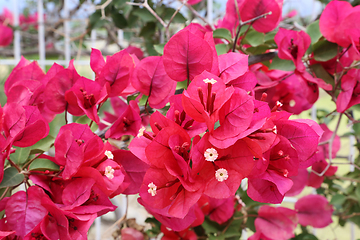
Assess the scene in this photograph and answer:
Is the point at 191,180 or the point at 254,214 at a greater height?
the point at 191,180

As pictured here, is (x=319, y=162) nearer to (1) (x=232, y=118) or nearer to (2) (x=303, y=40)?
(2) (x=303, y=40)

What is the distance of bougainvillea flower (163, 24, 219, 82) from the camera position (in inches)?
11.5

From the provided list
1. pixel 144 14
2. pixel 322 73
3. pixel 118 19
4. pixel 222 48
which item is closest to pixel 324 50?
pixel 322 73

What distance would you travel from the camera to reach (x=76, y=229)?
29cm

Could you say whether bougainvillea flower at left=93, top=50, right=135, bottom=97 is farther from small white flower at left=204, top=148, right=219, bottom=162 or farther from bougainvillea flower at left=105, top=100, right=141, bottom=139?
small white flower at left=204, top=148, right=219, bottom=162

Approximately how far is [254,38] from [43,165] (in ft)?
1.23

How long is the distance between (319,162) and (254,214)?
21 centimetres

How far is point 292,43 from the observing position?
0.41 m

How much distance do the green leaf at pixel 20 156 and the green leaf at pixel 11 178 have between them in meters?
0.04

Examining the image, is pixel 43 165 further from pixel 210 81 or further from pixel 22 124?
pixel 210 81

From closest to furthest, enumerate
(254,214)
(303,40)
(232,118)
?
(232,118), (303,40), (254,214)

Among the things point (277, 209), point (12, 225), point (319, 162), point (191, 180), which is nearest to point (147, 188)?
point (191, 180)

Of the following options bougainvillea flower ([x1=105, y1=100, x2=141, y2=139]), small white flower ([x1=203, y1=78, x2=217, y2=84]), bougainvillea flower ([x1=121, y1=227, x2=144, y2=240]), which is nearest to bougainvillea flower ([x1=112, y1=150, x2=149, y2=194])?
bougainvillea flower ([x1=105, y1=100, x2=141, y2=139])

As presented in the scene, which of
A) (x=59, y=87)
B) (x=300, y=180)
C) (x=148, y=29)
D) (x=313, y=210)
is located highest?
(x=59, y=87)
